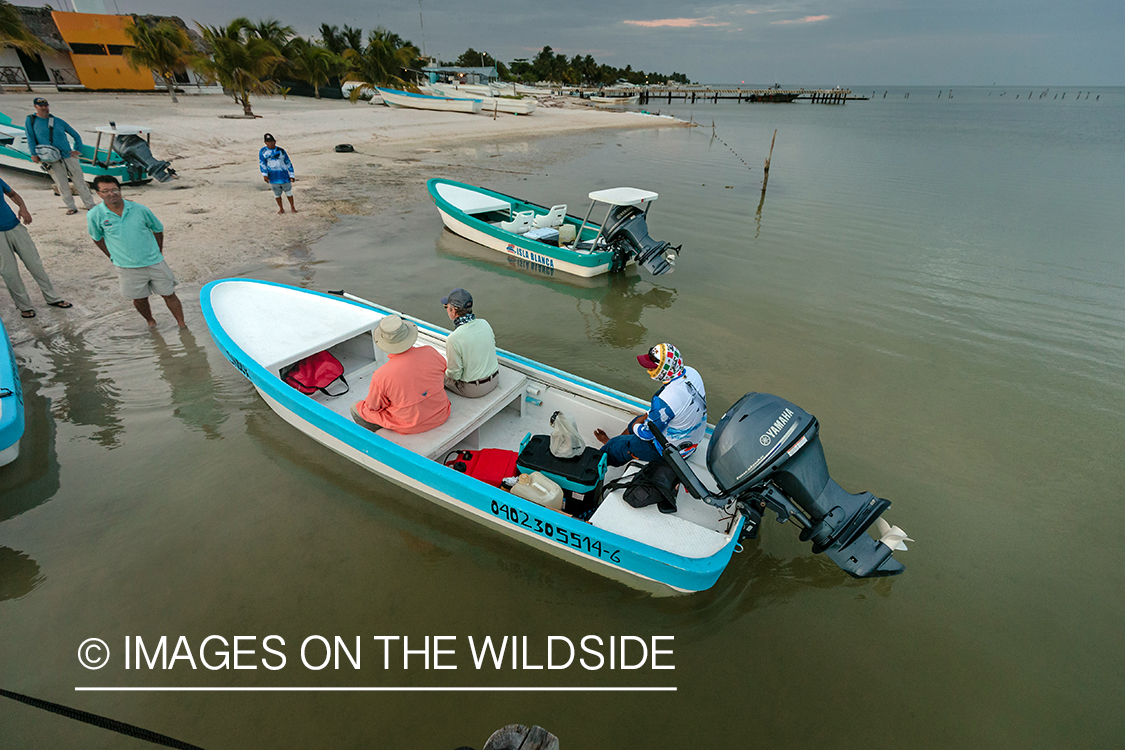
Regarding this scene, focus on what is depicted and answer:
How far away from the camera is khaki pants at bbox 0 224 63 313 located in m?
6.80

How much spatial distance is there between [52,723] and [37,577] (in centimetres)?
148

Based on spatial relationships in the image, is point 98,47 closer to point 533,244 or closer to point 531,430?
point 533,244

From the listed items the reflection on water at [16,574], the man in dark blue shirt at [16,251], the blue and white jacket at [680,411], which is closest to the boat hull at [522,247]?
the blue and white jacket at [680,411]

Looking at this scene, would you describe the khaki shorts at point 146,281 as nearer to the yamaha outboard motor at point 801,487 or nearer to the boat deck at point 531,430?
the boat deck at point 531,430

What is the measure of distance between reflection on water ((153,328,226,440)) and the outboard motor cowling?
19.7ft

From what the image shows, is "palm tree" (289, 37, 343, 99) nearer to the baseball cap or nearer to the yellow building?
the yellow building

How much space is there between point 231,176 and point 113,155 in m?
3.03

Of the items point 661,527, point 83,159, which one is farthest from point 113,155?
point 661,527

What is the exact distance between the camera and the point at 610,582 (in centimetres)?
439

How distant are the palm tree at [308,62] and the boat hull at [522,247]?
35.3 meters

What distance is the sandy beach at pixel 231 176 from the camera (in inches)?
369

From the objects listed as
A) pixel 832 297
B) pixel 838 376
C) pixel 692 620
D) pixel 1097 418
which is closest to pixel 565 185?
pixel 832 297

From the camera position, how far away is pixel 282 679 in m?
3.65

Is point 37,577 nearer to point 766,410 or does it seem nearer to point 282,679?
point 282,679
